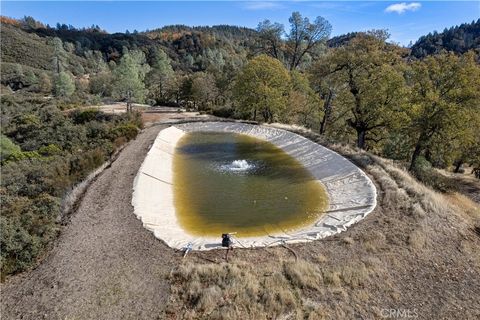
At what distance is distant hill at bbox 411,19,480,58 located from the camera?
455ft

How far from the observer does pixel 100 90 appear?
249ft

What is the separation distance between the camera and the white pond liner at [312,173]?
44.0ft

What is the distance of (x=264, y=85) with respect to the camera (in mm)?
37875

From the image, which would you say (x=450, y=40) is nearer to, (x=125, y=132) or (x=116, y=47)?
(x=116, y=47)

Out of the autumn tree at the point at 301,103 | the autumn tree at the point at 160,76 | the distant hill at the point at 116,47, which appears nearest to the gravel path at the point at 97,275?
the autumn tree at the point at 301,103

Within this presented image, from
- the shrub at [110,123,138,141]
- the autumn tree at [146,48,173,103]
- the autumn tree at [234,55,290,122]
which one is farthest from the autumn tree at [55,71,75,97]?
the autumn tree at [234,55,290,122]

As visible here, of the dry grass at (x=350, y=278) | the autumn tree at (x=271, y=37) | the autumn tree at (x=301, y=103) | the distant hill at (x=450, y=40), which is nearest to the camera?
the dry grass at (x=350, y=278)

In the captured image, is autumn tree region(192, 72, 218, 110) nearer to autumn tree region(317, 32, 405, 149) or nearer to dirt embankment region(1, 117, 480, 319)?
autumn tree region(317, 32, 405, 149)

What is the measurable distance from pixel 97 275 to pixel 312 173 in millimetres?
16890

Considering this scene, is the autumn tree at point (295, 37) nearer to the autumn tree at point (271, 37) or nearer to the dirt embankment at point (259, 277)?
the autumn tree at point (271, 37)

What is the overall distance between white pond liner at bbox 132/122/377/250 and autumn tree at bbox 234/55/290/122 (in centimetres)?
790

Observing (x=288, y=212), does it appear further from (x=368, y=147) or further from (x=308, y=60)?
(x=308, y=60)

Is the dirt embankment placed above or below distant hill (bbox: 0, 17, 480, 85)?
below

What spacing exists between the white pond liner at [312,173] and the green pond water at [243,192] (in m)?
0.62
